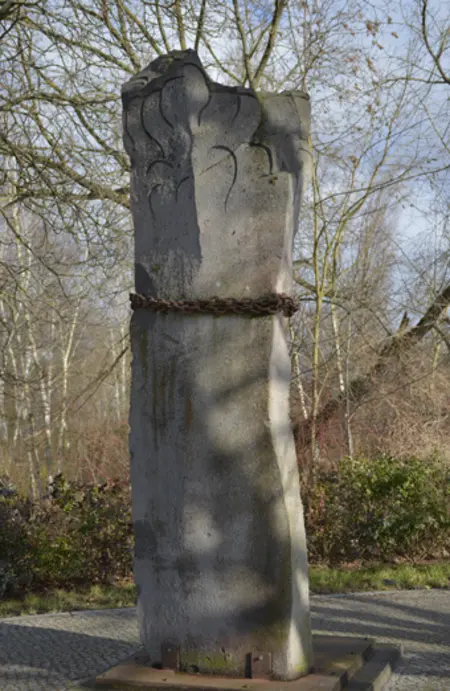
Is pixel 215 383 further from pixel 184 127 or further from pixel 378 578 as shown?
pixel 378 578

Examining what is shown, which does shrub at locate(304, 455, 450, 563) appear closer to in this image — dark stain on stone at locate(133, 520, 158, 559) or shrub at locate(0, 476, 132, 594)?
shrub at locate(0, 476, 132, 594)

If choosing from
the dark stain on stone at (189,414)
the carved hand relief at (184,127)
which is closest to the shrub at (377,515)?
the dark stain on stone at (189,414)

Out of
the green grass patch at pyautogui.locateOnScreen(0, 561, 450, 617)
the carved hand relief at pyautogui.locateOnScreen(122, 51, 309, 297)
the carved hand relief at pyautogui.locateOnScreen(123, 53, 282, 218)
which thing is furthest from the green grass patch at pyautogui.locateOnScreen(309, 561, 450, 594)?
the carved hand relief at pyautogui.locateOnScreen(123, 53, 282, 218)

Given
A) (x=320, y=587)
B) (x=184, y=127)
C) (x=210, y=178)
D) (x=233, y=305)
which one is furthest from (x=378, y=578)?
(x=184, y=127)

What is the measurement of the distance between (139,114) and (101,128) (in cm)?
525

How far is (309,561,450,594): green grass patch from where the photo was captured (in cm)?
814

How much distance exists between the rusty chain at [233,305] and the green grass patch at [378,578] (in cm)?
451

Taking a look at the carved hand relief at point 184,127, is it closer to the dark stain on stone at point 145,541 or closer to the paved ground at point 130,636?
the dark stain on stone at point 145,541

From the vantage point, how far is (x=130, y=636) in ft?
20.3

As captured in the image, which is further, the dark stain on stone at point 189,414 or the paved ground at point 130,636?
the paved ground at point 130,636

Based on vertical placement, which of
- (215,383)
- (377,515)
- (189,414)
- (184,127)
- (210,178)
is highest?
(184,127)

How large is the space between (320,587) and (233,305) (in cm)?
469

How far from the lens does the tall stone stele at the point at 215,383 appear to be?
4.24 meters

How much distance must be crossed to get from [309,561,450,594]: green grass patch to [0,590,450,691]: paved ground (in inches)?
14.5
